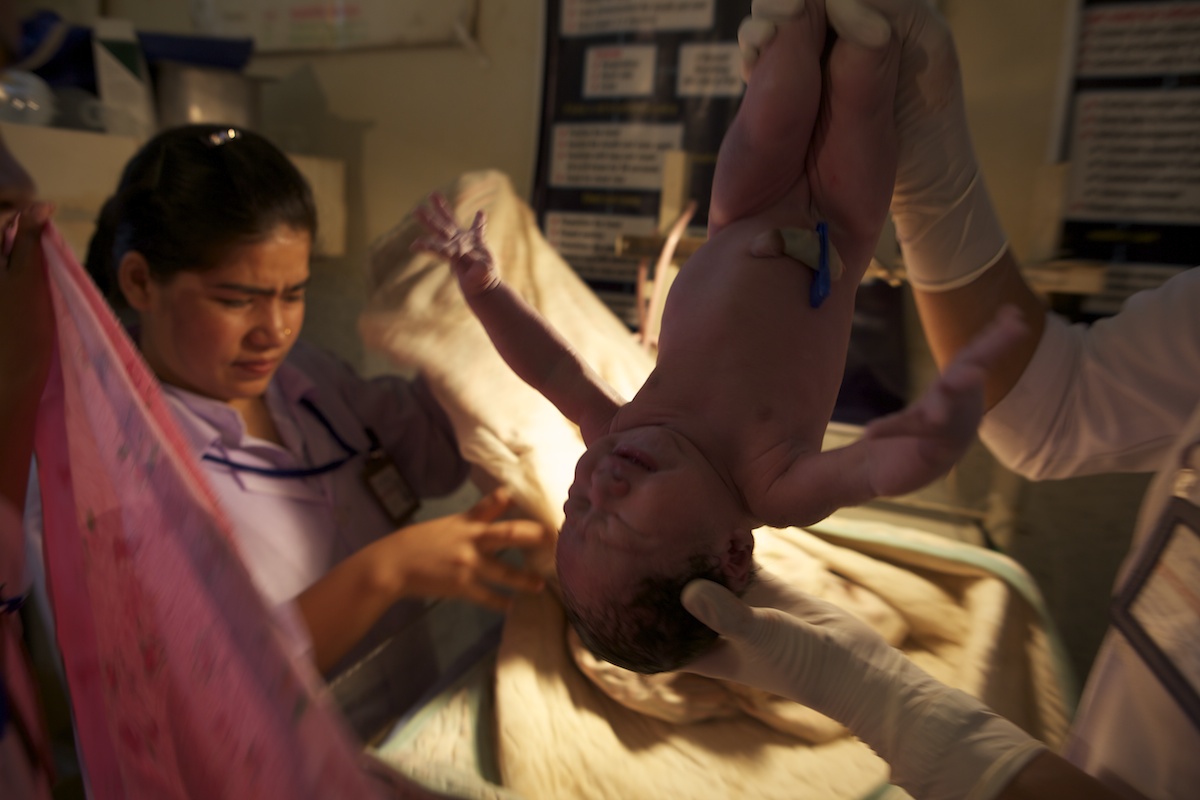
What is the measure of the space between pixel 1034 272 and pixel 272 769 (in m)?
1.49

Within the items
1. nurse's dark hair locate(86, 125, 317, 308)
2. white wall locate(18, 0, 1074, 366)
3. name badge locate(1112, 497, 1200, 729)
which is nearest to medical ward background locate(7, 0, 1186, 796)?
white wall locate(18, 0, 1074, 366)

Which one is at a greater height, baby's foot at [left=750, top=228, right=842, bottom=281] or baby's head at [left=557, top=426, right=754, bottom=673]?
baby's foot at [left=750, top=228, right=842, bottom=281]

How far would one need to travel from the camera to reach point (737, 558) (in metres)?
0.66

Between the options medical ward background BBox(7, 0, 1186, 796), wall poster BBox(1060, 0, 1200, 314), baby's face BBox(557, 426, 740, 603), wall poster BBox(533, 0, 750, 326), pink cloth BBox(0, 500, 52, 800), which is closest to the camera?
baby's face BBox(557, 426, 740, 603)

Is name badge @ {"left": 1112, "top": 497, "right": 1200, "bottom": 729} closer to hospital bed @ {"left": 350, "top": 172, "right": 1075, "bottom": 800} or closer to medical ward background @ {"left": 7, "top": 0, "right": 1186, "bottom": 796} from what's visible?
hospital bed @ {"left": 350, "top": 172, "right": 1075, "bottom": 800}

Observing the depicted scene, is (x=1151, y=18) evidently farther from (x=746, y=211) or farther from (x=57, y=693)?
(x=57, y=693)

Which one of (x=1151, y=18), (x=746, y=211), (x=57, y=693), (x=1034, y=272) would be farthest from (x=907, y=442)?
(x=57, y=693)

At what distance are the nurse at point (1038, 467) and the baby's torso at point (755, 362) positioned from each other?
147 millimetres

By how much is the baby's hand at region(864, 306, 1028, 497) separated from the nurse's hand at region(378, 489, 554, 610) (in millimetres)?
823

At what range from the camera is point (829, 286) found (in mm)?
673

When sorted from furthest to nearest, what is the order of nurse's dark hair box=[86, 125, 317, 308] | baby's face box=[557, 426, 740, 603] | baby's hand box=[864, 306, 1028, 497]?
nurse's dark hair box=[86, 125, 317, 308]
baby's face box=[557, 426, 740, 603]
baby's hand box=[864, 306, 1028, 497]

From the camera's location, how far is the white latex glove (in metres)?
0.61

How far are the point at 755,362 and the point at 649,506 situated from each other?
0.17 m

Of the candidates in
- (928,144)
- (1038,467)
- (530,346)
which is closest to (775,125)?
(928,144)
